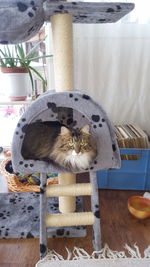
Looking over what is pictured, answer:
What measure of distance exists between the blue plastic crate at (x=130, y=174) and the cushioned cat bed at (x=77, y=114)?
0.42 metres

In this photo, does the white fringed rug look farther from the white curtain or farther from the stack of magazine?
the white curtain

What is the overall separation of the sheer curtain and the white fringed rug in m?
0.89

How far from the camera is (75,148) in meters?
0.81

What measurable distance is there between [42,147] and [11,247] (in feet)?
1.68

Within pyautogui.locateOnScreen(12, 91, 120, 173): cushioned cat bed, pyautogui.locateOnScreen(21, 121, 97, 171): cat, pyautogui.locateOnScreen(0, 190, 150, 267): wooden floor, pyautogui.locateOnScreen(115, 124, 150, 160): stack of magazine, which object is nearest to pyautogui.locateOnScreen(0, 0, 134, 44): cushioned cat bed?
pyautogui.locateOnScreen(12, 91, 120, 173): cushioned cat bed

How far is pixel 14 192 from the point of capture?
1.33 metres

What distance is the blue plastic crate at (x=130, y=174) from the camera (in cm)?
130

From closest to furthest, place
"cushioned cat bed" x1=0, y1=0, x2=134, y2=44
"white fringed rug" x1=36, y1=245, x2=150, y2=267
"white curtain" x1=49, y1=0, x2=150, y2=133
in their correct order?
"cushioned cat bed" x1=0, y1=0, x2=134, y2=44, "white fringed rug" x1=36, y1=245, x2=150, y2=267, "white curtain" x1=49, y1=0, x2=150, y2=133

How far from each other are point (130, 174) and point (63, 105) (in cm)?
75

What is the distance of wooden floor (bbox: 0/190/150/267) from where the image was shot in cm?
96

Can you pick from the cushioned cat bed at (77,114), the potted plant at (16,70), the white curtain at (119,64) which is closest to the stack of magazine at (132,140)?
the white curtain at (119,64)

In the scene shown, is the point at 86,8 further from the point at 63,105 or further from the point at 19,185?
the point at 19,185

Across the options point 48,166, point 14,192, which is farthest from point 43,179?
point 14,192

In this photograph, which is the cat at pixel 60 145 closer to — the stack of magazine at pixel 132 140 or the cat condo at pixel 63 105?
the cat condo at pixel 63 105
